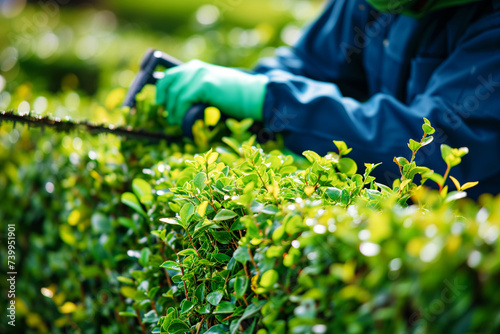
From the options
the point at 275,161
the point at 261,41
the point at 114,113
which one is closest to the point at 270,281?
the point at 275,161

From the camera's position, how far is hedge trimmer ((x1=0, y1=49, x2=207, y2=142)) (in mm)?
1277

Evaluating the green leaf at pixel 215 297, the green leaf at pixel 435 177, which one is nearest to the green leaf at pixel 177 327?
the green leaf at pixel 215 297

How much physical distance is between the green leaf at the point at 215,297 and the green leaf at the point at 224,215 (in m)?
0.17

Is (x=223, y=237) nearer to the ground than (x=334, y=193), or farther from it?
nearer to the ground

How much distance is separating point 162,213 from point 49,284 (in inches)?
46.1

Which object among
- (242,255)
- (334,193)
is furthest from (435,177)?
(242,255)

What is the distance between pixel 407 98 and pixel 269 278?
126cm

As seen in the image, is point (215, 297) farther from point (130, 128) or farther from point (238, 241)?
point (130, 128)

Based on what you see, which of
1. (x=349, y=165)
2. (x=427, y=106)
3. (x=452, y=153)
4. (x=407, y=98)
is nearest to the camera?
(x=452, y=153)

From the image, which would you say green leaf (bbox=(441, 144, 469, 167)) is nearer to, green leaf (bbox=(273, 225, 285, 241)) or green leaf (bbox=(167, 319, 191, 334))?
green leaf (bbox=(273, 225, 285, 241))

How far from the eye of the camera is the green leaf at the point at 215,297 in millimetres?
937

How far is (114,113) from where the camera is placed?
1915mm

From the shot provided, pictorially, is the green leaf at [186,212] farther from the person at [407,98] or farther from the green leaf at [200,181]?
the person at [407,98]

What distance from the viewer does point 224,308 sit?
0.93 meters
